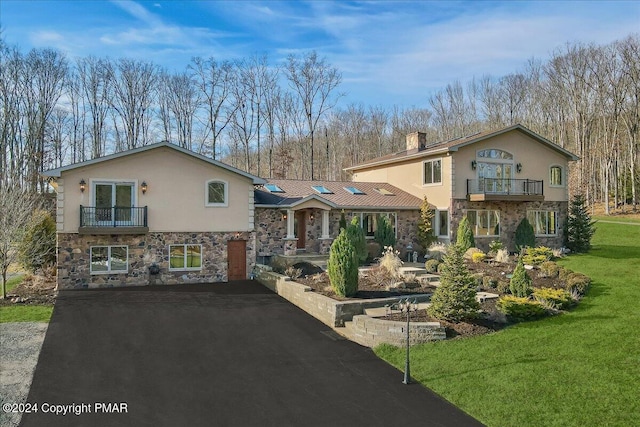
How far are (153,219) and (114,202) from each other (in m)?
1.49

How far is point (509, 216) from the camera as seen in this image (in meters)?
22.1

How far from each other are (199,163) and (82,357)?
937 cm

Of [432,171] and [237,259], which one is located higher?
[432,171]

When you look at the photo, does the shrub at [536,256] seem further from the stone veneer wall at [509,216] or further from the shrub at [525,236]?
the stone veneer wall at [509,216]

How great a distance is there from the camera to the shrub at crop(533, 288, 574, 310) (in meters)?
11.3

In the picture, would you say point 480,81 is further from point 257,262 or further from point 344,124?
point 257,262

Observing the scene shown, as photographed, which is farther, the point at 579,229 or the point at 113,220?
the point at 579,229

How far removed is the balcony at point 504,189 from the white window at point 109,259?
15.8 metres

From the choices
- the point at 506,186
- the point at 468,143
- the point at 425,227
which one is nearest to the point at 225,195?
the point at 425,227

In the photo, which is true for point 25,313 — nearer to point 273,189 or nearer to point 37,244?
point 37,244

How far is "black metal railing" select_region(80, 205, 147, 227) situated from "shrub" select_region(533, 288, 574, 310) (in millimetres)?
13370

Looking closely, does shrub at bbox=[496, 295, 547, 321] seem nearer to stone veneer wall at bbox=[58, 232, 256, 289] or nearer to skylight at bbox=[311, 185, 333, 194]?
stone veneer wall at bbox=[58, 232, 256, 289]

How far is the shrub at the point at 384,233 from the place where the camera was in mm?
20234

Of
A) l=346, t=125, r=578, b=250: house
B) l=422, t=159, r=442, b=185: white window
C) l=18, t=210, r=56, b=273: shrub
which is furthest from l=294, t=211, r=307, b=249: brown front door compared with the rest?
l=18, t=210, r=56, b=273: shrub
